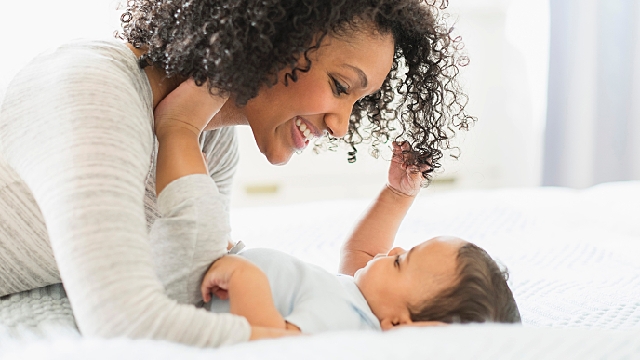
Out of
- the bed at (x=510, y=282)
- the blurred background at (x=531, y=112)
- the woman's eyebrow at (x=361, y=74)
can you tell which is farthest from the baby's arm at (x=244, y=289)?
the blurred background at (x=531, y=112)

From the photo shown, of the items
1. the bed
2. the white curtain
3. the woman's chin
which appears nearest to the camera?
the bed

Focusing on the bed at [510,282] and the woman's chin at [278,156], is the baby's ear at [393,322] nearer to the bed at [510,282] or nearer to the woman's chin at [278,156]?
the bed at [510,282]

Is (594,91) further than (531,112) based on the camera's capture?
No

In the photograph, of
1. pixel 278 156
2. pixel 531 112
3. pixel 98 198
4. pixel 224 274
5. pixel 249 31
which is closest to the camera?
pixel 98 198

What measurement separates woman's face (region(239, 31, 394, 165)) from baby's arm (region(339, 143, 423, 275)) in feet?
0.68

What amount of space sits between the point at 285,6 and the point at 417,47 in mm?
371

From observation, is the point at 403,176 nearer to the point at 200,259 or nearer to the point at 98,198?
the point at 200,259

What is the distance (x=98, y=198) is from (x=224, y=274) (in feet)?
0.67

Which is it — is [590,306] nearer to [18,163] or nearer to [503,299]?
[503,299]

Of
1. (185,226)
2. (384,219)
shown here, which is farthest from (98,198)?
(384,219)

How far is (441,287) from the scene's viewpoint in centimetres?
97

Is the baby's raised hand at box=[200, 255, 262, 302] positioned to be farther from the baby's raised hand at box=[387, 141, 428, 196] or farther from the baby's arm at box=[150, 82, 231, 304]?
the baby's raised hand at box=[387, 141, 428, 196]

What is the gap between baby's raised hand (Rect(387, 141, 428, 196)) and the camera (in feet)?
4.48

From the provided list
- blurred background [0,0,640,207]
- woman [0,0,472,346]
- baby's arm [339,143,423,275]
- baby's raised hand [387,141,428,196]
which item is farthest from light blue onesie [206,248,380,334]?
blurred background [0,0,640,207]
